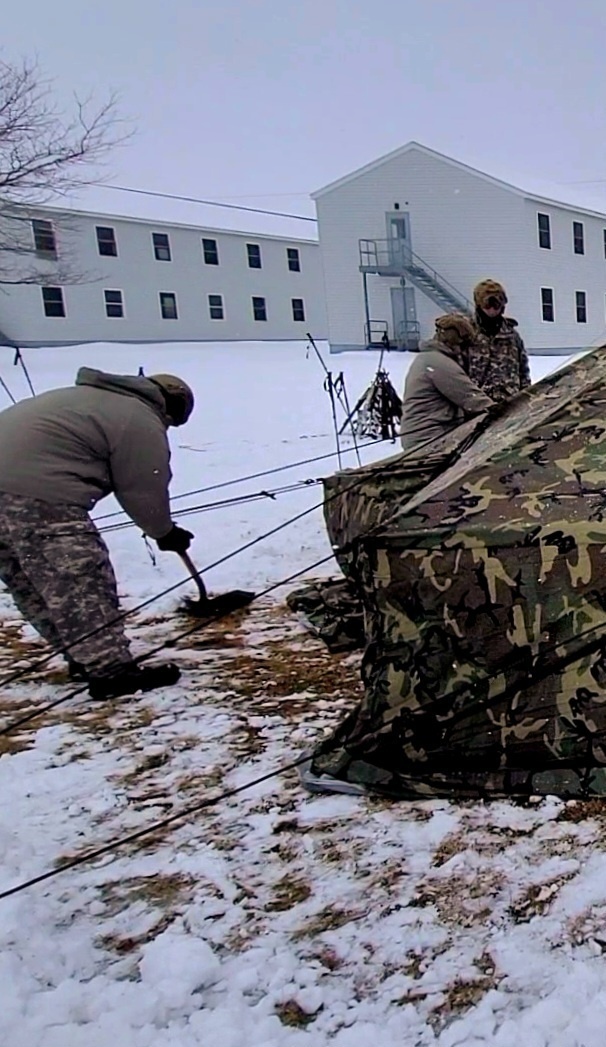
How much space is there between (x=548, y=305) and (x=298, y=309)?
28.6ft

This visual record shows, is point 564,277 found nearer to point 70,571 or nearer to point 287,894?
point 70,571

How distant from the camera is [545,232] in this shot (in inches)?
819

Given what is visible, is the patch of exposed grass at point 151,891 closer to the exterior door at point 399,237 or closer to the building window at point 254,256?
the exterior door at point 399,237

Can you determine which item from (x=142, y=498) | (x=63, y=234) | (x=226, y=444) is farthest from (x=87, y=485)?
(x=63, y=234)

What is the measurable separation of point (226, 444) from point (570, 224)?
1553 centimetres

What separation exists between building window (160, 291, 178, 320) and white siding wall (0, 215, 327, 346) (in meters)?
0.14

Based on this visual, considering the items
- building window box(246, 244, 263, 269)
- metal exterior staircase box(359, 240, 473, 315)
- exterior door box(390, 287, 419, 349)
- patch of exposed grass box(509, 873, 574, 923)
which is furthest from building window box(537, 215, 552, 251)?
patch of exposed grass box(509, 873, 574, 923)

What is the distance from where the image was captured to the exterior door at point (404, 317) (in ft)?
71.5

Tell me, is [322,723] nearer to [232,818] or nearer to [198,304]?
[232,818]

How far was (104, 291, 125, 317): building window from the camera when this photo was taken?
2341 cm

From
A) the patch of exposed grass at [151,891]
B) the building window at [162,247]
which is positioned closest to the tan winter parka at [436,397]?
the patch of exposed grass at [151,891]

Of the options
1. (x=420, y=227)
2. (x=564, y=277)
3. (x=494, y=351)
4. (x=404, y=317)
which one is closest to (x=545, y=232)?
(x=564, y=277)

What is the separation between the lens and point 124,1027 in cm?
167

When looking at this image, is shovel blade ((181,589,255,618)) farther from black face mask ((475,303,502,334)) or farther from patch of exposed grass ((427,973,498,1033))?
patch of exposed grass ((427,973,498,1033))
